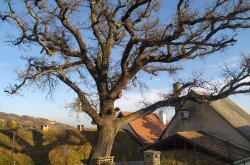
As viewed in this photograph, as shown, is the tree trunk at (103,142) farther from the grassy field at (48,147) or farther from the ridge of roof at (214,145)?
the grassy field at (48,147)

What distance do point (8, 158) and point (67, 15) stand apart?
12.7 meters

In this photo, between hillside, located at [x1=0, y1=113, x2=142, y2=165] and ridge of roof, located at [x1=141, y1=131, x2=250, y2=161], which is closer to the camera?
ridge of roof, located at [x1=141, y1=131, x2=250, y2=161]

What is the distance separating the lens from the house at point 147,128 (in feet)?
115

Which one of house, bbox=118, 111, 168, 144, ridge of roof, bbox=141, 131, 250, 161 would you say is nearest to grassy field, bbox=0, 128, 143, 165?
house, bbox=118, 111, 168, 144

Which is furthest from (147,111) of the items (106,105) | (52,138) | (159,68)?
(52,138)

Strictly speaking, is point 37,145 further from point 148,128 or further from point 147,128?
point 148,128

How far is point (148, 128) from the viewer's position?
37.7 m

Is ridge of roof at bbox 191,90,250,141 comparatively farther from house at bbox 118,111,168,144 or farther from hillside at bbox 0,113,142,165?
house at bbox 118,111,168,144

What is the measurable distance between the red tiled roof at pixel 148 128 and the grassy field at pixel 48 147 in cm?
256

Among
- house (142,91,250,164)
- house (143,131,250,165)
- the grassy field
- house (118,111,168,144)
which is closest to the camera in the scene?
house (143,131,250,165)

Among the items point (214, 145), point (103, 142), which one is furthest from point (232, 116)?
point (103, 142)

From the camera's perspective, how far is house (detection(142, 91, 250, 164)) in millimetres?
18375

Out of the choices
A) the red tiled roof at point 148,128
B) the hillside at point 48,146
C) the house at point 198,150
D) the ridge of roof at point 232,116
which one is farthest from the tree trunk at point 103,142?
the red tiled roof at point 148,128

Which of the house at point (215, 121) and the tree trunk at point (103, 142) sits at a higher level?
the house at point (215, 121)
